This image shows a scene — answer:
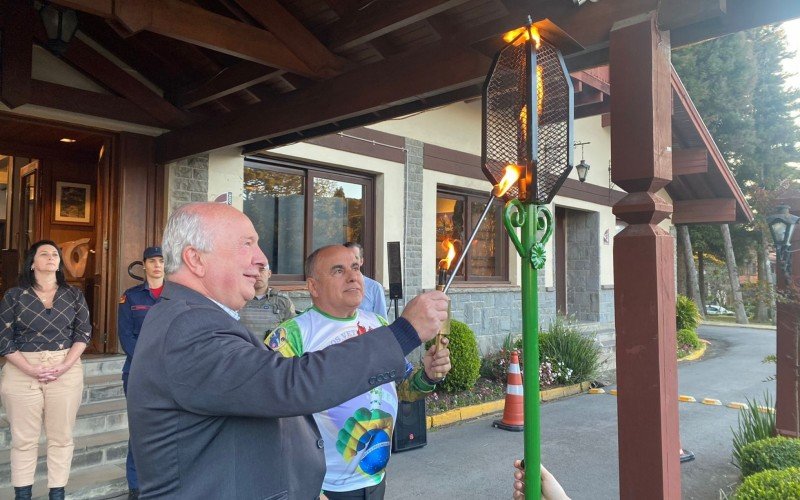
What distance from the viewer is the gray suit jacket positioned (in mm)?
1331

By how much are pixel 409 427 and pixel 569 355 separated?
172 inches

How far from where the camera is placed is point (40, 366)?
13.5 feet

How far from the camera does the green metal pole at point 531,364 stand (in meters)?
1.80

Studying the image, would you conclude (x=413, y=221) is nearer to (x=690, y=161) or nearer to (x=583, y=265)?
(x=690, y=161)

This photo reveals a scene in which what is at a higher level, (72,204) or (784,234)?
(72,204)

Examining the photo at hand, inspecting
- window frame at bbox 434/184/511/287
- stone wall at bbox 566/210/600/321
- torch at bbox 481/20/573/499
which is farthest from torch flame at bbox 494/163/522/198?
stone wall at bbox 566/210/600/321

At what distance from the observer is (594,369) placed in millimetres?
9500

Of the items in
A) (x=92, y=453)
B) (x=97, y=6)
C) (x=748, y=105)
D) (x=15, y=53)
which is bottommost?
(x=92, y=453)

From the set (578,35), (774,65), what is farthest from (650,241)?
(774,65)

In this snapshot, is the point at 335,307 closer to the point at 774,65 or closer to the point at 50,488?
the point at 50,488

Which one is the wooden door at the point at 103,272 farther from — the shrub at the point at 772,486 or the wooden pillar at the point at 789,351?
the wooden pillar at the point at 789,351

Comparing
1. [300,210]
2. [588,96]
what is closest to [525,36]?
[300,210]

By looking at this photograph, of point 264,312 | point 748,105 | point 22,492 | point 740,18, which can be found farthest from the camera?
point 748,105

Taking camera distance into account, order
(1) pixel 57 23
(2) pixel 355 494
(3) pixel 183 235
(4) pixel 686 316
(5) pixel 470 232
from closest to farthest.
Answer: (3) pixel 183 235
(2) pixel 355 494
(1) pixel 57 23
(5) pixel 470 232
(4) pixel 686 316
